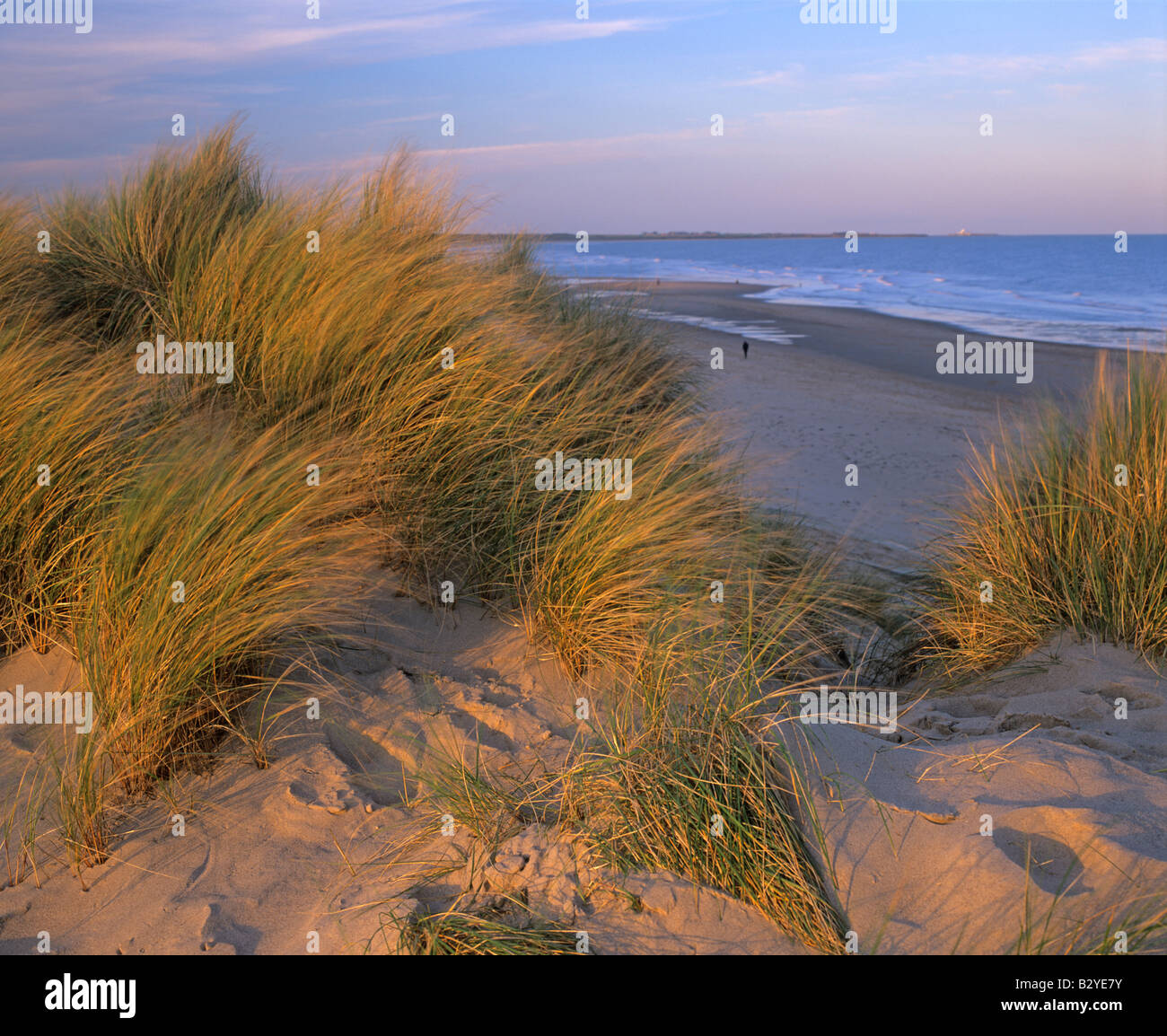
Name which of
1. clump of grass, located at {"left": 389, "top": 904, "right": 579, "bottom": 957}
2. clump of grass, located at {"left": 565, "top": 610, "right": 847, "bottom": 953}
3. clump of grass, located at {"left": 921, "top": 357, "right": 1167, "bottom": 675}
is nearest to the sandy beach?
clump of grass, located at {"left": 921, "top": 357, "right": 1167, "bottom": 675}

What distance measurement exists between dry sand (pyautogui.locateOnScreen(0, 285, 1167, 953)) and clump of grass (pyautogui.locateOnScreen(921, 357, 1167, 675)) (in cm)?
19

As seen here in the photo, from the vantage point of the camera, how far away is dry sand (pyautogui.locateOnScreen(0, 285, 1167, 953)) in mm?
2174

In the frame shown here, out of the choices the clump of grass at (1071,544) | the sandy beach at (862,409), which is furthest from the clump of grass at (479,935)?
the sandy beach at (862,409)

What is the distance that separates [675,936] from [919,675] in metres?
2.59

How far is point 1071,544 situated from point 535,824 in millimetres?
2884

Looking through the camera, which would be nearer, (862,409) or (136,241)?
(136,241)

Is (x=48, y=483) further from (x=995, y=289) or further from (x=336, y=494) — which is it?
(x=995, y=289)

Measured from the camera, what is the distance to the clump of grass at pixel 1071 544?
12.7 feet

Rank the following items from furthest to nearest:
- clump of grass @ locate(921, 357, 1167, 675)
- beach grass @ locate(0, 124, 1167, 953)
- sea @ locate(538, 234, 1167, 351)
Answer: sea @ locate(538, 234, 1167, 351)
clump of grass @ locate(921, 357, 1167, 675)
beach grass @ locate(0, 124, 1167, 953)

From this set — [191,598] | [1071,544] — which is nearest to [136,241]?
[191,598]

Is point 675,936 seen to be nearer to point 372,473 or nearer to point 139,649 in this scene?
point 139,649

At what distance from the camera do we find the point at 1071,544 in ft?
13.3

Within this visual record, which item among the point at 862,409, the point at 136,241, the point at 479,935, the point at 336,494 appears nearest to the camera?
the point at 479,935

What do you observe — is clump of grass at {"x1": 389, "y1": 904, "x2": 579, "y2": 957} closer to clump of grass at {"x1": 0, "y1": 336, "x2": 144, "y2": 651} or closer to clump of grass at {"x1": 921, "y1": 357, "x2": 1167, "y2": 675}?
clump of grass at {"x1": 0, "y1": 336, "x2": 144, "y2": 651}
